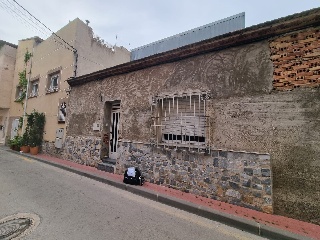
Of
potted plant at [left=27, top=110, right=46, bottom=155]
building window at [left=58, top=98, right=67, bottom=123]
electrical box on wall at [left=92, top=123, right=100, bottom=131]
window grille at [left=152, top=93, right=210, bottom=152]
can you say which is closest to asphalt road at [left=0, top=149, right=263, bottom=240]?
window grille at [left=152, top=93, right=210, bottom=152]

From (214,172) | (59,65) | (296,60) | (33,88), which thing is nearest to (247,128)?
(214,172)

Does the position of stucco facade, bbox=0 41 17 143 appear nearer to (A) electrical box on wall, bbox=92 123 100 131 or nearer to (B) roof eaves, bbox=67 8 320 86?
(A) electrical box on wall, bbox=92 123 100 131

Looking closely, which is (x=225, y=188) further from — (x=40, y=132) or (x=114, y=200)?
(x=40, y=132)

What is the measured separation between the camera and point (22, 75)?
15008 millimetres

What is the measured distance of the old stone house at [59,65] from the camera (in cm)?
1083

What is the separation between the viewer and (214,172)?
494 cm

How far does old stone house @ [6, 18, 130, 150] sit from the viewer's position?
10.8 meters

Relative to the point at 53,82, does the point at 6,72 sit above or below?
above

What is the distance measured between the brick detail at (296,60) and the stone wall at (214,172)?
1677 mm

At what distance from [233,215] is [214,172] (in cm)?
116

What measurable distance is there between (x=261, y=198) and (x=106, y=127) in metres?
6.24

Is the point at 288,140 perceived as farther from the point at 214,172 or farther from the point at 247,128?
the point at 214,172

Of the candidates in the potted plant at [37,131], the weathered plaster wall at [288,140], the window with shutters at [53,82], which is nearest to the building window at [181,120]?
the weathered plaster wall at [288,140]

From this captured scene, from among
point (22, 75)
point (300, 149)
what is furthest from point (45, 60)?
point (300, 149)
